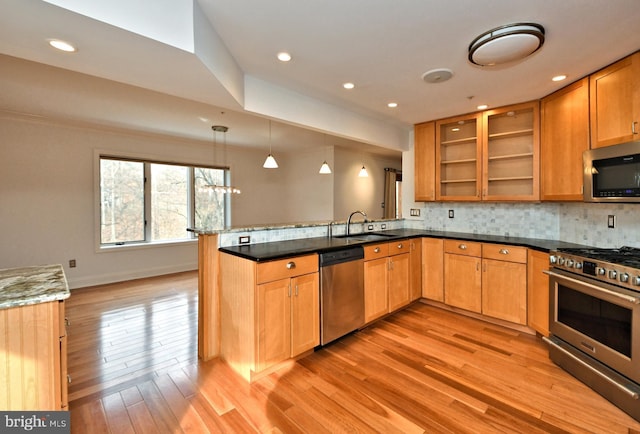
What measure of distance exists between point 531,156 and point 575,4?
1.97m

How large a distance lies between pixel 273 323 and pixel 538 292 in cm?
253

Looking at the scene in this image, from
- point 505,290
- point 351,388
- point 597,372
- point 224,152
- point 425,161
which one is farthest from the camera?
point 224,152

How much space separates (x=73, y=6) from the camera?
1274 millimetres

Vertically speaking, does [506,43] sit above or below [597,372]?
above

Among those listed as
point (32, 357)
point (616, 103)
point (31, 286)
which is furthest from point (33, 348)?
point (616, 103)

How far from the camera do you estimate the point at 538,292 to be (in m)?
2.74

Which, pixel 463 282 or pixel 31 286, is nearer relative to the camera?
pixel 31 286

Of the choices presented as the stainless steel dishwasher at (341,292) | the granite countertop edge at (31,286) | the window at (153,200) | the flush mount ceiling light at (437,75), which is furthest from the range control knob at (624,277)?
the window at (153,200)

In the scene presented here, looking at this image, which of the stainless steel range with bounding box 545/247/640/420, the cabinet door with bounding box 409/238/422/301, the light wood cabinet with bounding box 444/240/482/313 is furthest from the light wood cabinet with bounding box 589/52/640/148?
the cabinet door with bounding box 409/238/422/301

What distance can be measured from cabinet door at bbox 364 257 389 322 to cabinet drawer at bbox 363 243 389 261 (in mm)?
44

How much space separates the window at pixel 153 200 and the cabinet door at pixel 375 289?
→ 8.66ft

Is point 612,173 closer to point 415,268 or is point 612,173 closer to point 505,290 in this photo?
point 505,290

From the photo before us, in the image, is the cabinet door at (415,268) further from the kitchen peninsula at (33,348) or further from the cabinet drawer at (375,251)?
the kitchen peninsula at (33,348)

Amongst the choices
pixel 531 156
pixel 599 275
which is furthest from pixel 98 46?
pixel 531 156
